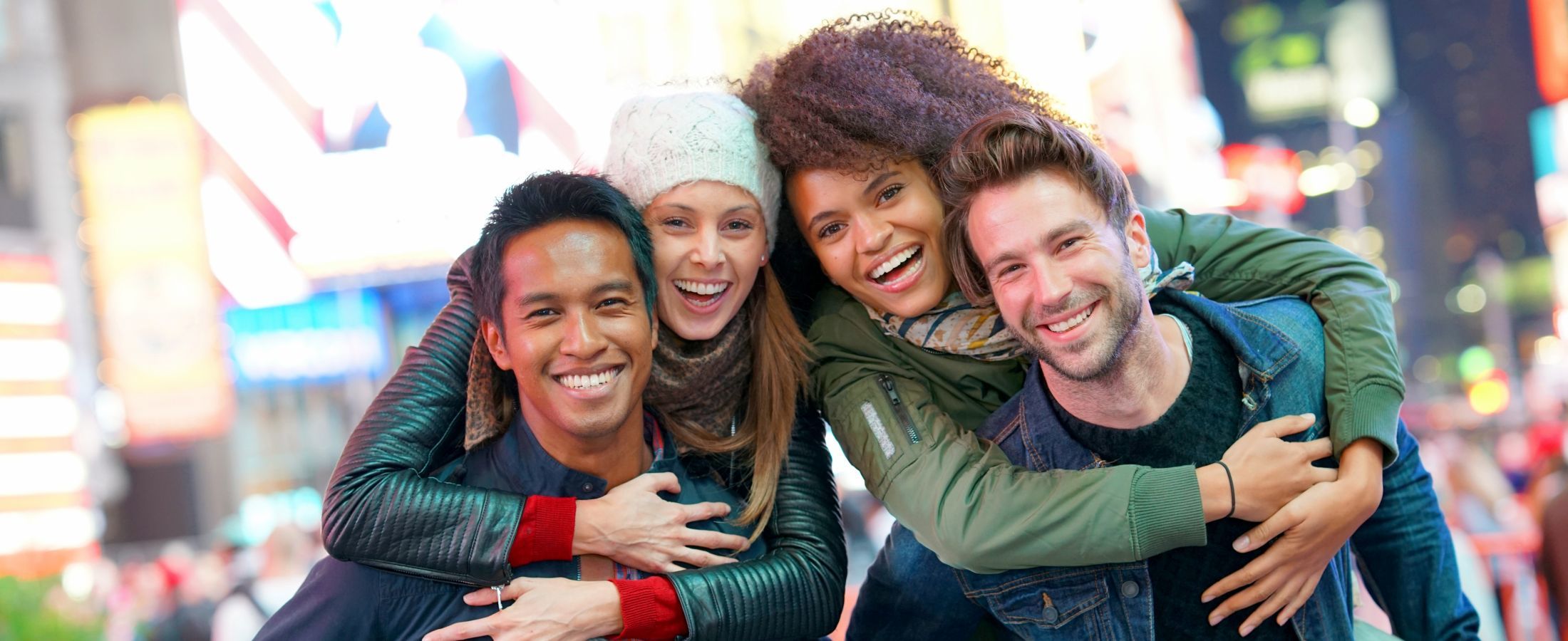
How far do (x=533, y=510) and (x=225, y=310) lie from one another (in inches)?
590

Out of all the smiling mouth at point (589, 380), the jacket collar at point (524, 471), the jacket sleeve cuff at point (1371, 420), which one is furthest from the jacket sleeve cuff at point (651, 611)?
the jacket sleeve cuff at point (1371, 420)

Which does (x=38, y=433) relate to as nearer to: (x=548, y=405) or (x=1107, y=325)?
(x=548, y=405)

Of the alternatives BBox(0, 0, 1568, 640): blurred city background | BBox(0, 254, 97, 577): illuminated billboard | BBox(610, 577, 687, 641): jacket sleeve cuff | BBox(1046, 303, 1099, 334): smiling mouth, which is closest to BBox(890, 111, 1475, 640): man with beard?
BBox(1046, 303, 1099, 334): smiling mouth

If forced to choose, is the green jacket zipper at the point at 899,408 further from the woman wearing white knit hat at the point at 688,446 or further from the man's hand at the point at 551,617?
the man's hand at the point at 551,617

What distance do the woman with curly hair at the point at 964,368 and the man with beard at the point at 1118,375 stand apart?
0.02 metres

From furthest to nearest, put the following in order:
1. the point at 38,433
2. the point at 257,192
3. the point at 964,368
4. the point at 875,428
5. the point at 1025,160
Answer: the point at 257,192, the point at 38,433, the point at 964,368, the point at 875,428, the point at 1025,160

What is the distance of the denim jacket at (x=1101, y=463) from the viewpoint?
2361 millimetres

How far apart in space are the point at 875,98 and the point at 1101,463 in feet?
3.09

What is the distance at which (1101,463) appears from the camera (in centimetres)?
238

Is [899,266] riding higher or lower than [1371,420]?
higher

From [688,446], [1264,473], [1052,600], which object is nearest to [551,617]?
[688,446]

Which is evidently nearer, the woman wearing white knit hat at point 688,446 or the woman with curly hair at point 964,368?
the woman with curly hair at point 964,368

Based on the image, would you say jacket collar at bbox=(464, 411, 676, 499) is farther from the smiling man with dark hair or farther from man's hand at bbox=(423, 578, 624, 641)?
man's hand at bbox=(423, 578, 624, 641)

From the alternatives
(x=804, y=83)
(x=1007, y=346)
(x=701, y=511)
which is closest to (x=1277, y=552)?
(x=1007, y=346)
